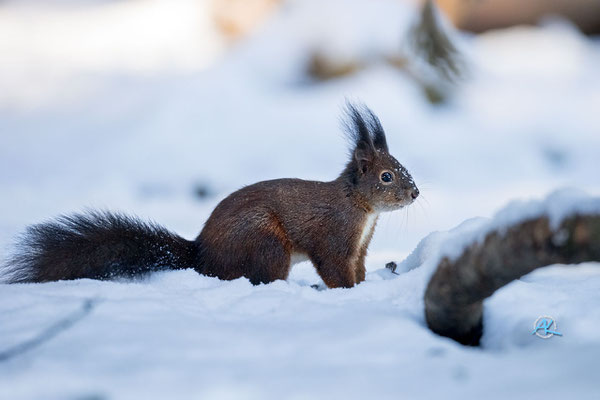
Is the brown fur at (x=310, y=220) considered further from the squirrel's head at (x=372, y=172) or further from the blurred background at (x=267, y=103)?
the blurred background at (x=267, y=103)

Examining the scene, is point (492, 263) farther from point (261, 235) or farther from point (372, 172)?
point (372, 172)

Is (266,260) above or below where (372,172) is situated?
below

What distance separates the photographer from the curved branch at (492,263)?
1336 millimetres

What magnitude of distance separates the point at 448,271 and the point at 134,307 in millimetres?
828

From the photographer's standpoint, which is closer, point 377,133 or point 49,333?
point 49,333

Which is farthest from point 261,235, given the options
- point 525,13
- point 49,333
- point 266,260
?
point 525,13

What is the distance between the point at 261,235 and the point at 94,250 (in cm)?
62

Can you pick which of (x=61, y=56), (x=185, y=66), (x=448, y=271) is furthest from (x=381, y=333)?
(x=61, y=56)

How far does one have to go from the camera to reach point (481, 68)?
Answer: 7.20m

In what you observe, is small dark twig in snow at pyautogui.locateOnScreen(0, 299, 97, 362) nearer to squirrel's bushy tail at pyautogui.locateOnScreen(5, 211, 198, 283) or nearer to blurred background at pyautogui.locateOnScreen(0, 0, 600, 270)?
squirrel's bushy tail at pyautogui.locateOnScreen(5, 211, 198, 283)

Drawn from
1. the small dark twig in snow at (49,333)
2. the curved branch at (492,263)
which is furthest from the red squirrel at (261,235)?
the curved branch at (492,263)

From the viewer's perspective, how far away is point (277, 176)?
5.79 metres

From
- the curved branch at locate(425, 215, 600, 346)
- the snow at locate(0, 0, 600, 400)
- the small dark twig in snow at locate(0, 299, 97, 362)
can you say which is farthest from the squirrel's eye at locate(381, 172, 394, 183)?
the small dark twig in snow at locate(0, 299, 97, 362)

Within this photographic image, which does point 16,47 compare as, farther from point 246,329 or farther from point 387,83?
point 246,329
